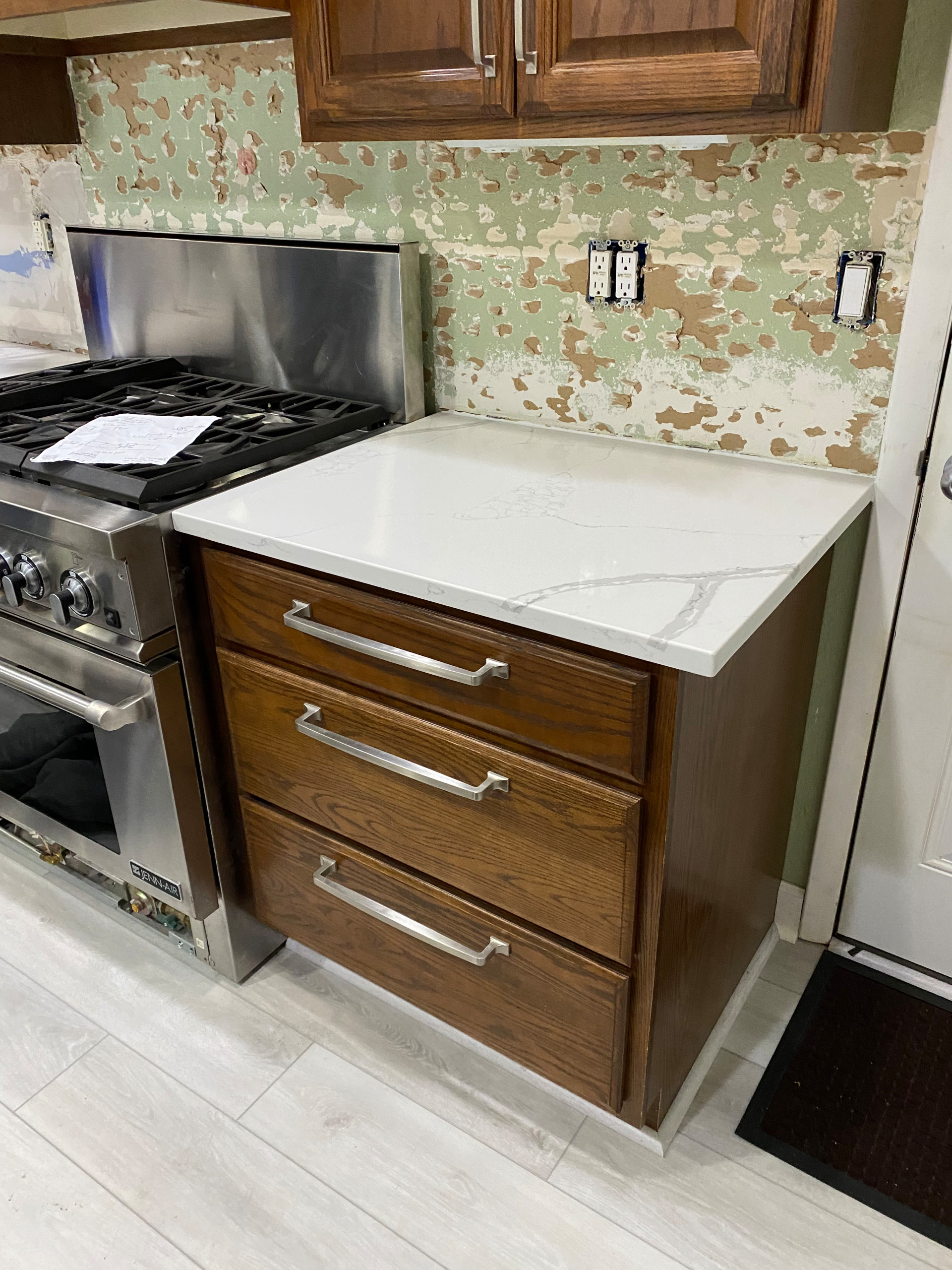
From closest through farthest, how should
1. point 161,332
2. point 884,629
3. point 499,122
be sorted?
point 499,122
point 884,629
point 161,332

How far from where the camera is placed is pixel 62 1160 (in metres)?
1.40

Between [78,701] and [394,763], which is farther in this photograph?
[78,701]

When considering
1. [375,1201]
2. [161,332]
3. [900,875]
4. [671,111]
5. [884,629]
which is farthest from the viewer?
[161,332]

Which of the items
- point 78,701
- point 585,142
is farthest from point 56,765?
point 585,142

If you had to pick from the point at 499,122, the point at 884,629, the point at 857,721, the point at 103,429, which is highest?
the point at 499,122

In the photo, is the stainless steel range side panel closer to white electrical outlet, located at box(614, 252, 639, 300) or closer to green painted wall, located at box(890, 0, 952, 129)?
white electrical outlet, located at box(614, 252, 639, 300)

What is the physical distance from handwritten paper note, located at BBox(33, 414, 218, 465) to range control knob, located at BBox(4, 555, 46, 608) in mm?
158

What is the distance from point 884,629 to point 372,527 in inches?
32.2

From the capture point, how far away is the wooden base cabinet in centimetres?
109

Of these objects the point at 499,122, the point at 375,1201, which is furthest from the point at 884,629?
the point at 375,1201

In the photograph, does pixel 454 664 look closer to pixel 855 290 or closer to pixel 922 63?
pixel 855 290

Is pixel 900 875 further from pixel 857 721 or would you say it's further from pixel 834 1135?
pixel 834 1135

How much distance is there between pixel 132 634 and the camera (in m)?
1.31

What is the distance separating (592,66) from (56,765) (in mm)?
1359
